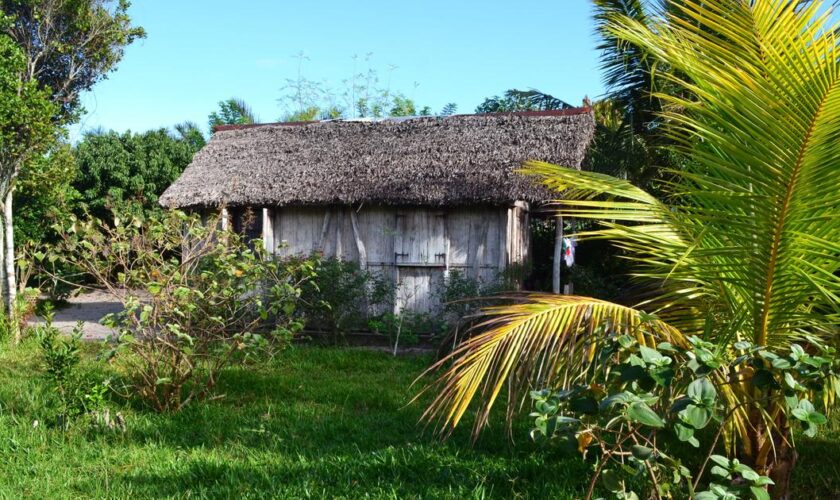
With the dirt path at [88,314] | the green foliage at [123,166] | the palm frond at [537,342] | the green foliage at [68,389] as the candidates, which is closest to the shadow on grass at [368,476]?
the palm frond at [537,342]

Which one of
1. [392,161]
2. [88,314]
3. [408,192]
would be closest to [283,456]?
[408,192]

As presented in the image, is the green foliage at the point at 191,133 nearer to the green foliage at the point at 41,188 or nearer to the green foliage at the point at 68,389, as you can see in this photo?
the green foliage at the point at 41,188

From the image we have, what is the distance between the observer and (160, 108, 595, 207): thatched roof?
32.4ft

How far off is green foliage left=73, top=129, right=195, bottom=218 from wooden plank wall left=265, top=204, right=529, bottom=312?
25.5 feet

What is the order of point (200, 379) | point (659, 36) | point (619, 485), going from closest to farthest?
point (619, 485), point (659, 36), point (200, 379)

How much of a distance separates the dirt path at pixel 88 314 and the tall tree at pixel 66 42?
1547mm

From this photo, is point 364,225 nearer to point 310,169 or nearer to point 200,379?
point 310,169

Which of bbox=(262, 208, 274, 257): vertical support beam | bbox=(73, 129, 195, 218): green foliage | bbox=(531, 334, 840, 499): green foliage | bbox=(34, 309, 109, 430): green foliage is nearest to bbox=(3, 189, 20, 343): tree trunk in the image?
bbox=(262, 208, 274, 257): vertical support beam

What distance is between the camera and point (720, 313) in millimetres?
3611

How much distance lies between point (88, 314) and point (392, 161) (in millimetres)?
6709

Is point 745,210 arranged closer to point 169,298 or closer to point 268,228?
point 169,298

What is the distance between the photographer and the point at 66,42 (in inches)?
409

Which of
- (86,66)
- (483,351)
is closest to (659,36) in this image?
(483,351)

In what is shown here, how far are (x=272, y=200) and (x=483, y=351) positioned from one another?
802 cm
